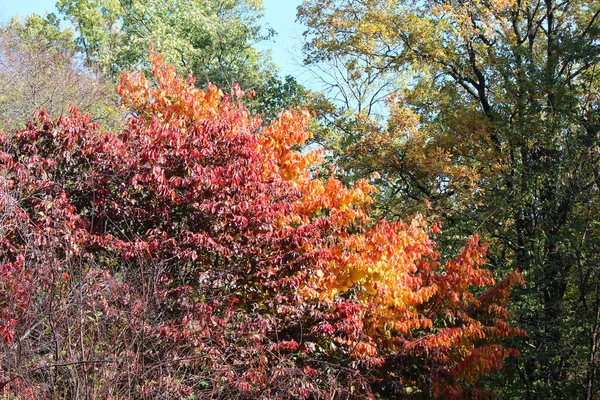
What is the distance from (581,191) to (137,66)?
16.6 metres

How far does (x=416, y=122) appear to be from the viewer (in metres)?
15.3

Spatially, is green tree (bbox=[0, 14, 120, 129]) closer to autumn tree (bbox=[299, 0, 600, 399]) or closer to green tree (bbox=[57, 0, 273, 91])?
green tree (bbox=[57, 0, 273, 91])

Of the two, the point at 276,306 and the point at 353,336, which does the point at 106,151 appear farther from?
the point at 353,336

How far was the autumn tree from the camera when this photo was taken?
1085 centimetres

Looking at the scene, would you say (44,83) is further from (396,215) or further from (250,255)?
(250,255)

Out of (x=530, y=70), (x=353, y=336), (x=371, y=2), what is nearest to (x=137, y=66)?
(x=371, y=2)

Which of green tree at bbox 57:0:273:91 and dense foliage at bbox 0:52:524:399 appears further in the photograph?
green tree at bbox 57:0:273:91

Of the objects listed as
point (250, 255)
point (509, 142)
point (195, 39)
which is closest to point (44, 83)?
point (195, 39)

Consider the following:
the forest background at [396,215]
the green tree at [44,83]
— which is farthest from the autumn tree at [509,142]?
the green tree at [44,83]

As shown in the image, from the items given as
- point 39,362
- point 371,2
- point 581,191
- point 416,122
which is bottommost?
point 39,362

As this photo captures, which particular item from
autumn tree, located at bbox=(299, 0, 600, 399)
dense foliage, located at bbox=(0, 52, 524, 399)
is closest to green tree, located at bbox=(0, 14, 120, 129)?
autumn tree, located at bbox=(299, 0, 600, 399)

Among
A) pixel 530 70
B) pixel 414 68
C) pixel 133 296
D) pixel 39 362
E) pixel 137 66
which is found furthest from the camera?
pixel 137 66

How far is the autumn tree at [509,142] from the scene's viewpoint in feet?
35.6

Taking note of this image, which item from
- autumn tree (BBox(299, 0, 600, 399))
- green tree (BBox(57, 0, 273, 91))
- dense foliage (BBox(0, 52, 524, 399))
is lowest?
dense foliage (BBox(0, 52, 524, 399))
